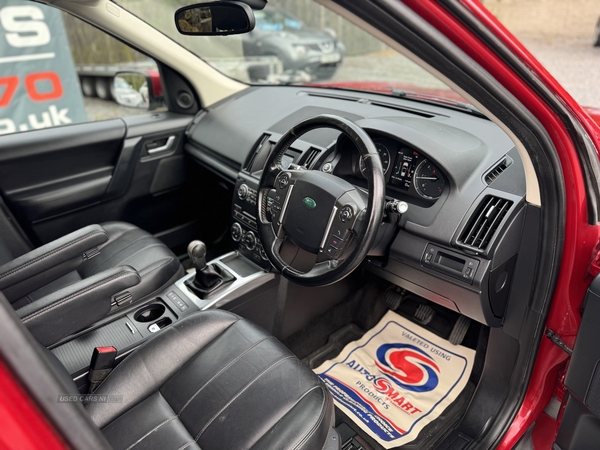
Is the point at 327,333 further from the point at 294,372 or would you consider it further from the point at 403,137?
the point at 403,137

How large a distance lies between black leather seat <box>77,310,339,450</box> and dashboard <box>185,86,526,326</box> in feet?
1.67

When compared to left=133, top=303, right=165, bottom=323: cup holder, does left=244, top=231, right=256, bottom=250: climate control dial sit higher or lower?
higher

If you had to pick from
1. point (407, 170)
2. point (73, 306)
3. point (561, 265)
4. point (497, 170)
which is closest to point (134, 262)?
point (73, 306)

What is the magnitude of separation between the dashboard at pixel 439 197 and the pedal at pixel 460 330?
0.47m

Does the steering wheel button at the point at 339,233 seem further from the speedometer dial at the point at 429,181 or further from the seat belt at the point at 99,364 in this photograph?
the seat belt at the point at 99,364

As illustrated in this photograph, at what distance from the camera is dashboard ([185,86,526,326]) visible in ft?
4.56

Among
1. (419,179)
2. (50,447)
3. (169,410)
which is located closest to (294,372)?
(169,410)

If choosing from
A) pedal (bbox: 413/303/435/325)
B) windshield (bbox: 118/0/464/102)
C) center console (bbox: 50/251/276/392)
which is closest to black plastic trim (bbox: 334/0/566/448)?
pedal (bbox: 413/303/435/325)

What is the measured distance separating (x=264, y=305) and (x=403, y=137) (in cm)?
90

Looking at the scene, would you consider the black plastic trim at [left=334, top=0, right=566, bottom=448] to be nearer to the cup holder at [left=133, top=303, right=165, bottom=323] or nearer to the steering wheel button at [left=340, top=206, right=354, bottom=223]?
the steering wheel button at [left=340, top=206, right=354, bottom=223]

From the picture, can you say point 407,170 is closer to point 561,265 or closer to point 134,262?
point 561,265

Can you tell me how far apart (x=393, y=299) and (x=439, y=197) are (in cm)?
88

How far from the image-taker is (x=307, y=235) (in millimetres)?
1471

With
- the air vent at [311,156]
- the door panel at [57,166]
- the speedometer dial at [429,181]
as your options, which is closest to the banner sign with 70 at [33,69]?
the door panel at [57,166]
